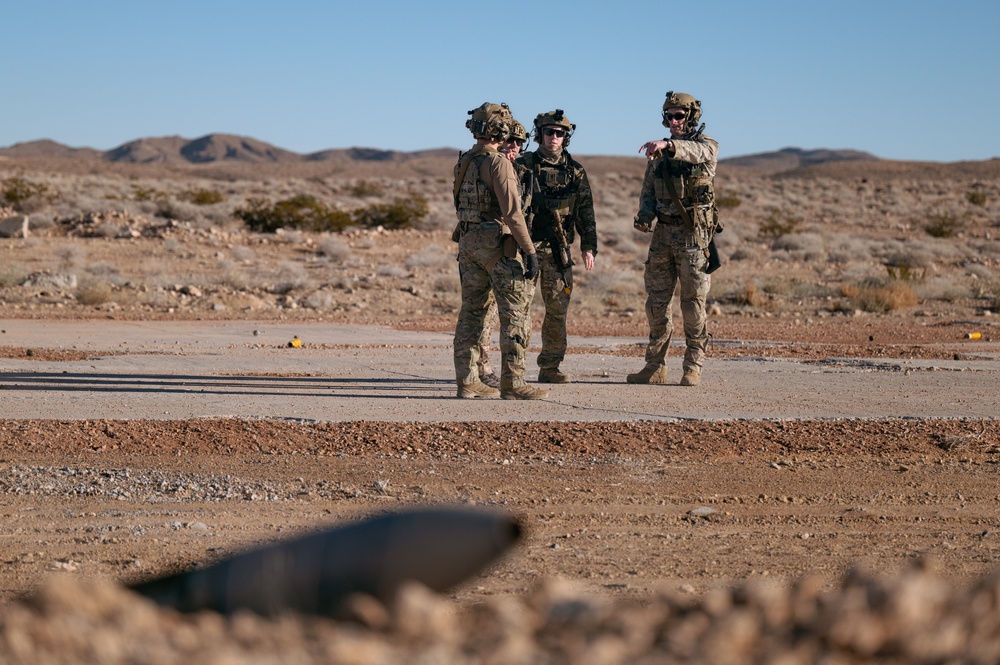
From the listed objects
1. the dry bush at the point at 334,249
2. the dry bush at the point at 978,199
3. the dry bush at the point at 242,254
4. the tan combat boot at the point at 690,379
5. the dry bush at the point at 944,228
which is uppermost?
the dry bush at the point at 978,199

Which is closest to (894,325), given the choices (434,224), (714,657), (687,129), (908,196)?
(687,129)

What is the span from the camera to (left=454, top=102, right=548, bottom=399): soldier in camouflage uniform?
919 cm

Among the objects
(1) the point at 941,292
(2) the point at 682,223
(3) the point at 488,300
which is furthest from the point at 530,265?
(1) the point at 941,292

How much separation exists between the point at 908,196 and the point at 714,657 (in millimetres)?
71338

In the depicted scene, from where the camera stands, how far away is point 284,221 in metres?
33.1

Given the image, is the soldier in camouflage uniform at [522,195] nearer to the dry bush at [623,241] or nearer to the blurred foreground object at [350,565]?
the blurred foreground object at [350,565]

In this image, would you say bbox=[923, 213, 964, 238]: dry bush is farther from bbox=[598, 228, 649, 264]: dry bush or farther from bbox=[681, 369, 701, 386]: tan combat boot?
bbox=[681, 369, 701, 386]: tan combat boot

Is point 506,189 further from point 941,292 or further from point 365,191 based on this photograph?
point 365,191

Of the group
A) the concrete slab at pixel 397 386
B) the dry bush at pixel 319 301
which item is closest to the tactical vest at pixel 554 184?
the concrete slab at pixel 397 386

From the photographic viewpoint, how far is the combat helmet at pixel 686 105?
989 cm

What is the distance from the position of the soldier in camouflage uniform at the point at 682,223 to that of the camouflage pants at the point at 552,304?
2.57 feet

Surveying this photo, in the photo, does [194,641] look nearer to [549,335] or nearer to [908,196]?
[549,335]

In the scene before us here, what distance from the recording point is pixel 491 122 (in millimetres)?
9125

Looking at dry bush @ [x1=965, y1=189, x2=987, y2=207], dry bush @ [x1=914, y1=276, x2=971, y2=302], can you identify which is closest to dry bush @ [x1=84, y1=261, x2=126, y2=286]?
dry bush @ [x1=914, y1=276, x2=971, y2=302]
